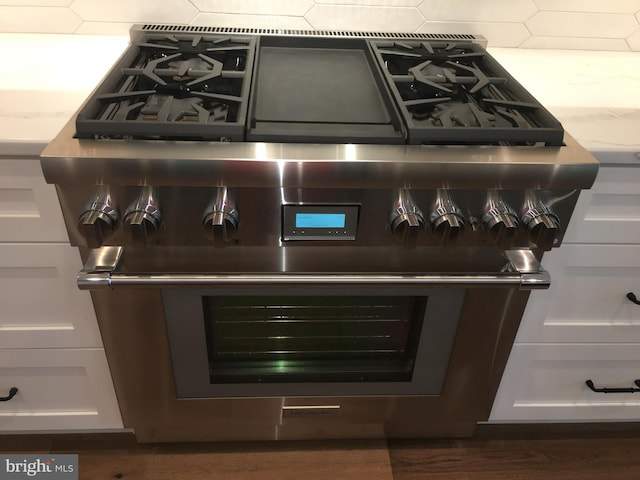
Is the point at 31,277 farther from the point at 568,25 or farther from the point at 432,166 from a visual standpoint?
the point at 568,25

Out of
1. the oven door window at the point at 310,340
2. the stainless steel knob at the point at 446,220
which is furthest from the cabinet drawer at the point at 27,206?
the stainless steel knob at the point at 446,220

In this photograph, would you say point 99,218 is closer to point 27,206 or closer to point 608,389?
point 27,206

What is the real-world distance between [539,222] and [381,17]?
72 cm

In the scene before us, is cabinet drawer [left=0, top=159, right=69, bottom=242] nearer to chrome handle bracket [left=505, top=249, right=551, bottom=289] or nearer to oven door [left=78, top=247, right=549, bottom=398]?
oven door [left=78, top=247, right=549, bottom=398]

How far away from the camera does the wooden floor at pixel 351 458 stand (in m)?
1.30

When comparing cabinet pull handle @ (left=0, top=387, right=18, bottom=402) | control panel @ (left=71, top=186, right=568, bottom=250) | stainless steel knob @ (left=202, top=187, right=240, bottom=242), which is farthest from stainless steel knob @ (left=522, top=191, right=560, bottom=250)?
cabinet pull handle @ (left=0, top=387, right=18, bottom=402)

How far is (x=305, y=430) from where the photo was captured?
130cm

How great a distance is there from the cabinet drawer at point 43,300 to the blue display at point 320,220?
16.7 inches

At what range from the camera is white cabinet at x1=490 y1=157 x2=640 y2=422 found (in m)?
0.98

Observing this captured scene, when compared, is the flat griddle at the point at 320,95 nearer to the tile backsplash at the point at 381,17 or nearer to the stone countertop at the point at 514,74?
the tile backsplash at the point at 381,17

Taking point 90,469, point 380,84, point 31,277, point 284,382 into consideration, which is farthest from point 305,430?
point 380,84

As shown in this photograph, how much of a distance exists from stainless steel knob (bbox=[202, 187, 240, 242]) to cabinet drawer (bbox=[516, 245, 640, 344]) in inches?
23.9

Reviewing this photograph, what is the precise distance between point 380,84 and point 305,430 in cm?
82

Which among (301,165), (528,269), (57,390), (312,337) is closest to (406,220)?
(301,165)
